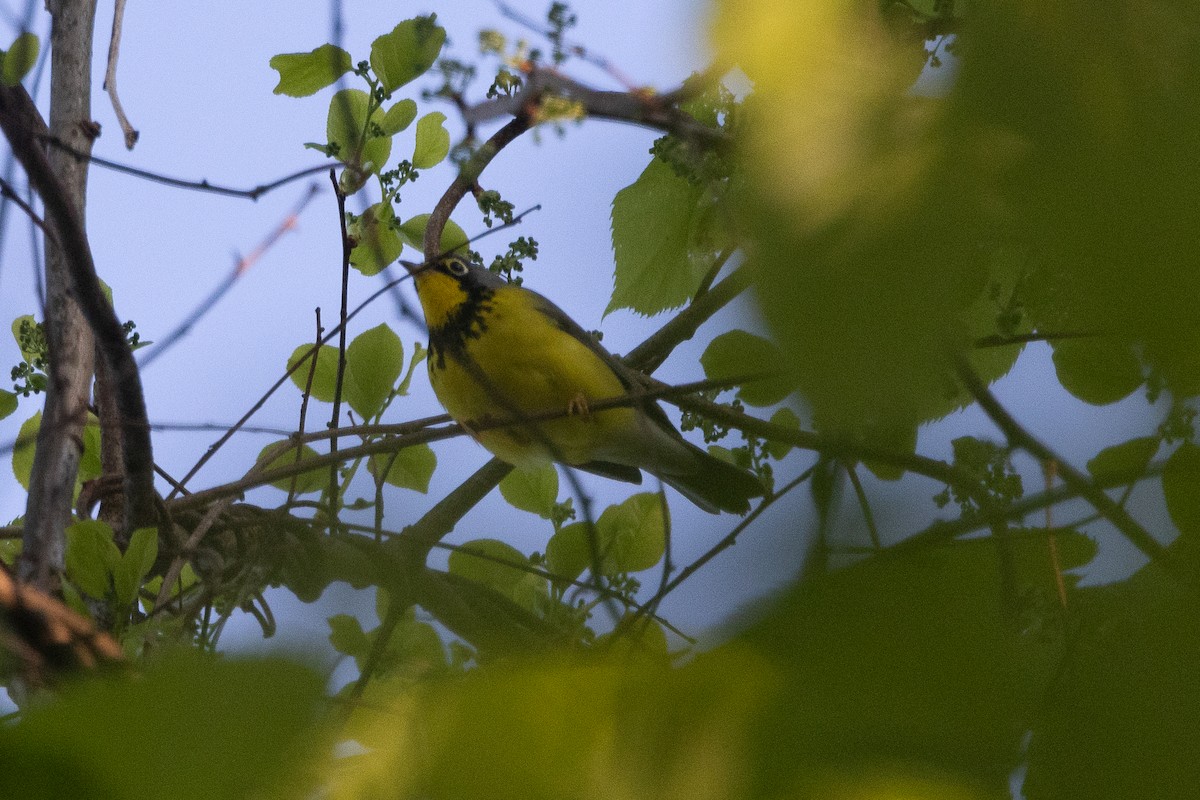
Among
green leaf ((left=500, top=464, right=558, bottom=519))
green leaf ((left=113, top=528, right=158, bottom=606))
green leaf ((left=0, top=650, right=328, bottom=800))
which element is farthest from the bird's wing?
green leaf ((left=0, top=650, right=328, bottom=800))

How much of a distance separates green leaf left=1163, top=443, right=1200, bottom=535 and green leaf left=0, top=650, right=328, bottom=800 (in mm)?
390

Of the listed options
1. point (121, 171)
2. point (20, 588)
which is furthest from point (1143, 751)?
point (121, 171)

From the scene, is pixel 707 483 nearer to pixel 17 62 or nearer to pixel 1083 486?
pixel 17 62

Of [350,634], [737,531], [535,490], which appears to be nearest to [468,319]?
[535,490]

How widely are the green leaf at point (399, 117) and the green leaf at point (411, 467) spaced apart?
87 cm

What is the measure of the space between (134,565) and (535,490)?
1017 mm

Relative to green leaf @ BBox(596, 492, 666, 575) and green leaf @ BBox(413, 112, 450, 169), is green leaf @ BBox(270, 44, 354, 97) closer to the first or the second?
green leaf @ BBox(413, 112, 450, 169)

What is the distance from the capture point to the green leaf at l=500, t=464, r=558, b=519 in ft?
9.36

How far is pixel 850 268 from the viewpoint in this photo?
440 mm

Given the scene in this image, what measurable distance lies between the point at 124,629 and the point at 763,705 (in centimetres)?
214

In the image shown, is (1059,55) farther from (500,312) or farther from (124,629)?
(500,312)

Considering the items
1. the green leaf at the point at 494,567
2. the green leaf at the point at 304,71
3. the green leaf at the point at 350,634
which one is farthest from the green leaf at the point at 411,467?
the green leaf at the point at 350,634

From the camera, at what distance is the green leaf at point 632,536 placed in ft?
7.75

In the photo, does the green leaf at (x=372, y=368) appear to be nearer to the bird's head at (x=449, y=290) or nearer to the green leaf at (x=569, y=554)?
the green leaf at (x=569, y=554)
